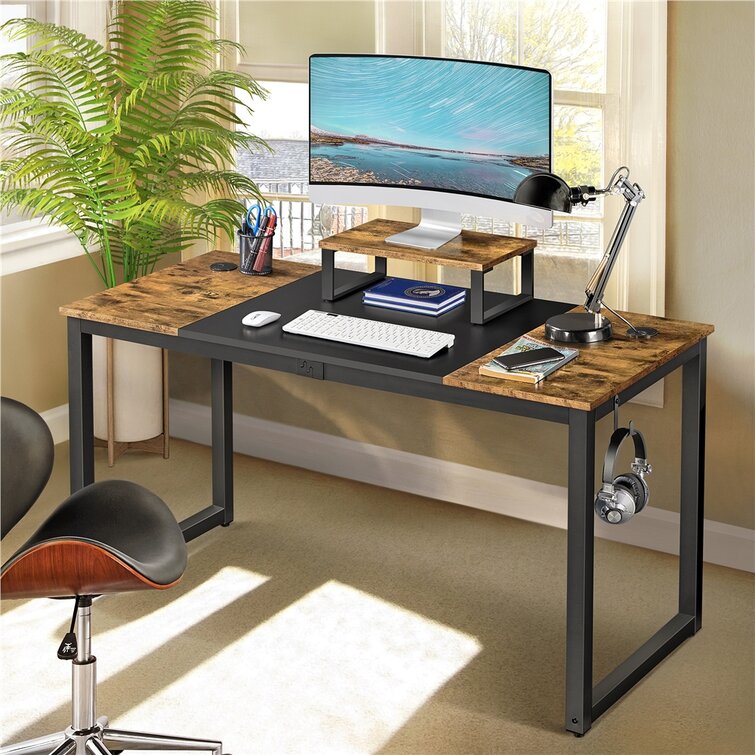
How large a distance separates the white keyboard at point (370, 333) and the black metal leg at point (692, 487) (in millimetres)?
592

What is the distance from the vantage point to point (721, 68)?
319 centimetres

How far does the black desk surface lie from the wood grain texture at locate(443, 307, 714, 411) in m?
0.07

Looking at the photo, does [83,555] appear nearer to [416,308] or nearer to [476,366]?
[476,366]

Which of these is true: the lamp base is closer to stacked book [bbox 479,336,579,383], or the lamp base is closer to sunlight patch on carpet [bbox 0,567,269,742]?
stacked book [bbox 479,336,579,383]

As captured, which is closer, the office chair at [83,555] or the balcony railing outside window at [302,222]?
the office chair at [83,555]

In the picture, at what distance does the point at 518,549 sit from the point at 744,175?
1.19 m

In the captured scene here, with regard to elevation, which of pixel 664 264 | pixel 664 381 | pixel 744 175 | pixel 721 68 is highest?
pixel 721 68

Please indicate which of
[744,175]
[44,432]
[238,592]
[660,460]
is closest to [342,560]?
[238,592]

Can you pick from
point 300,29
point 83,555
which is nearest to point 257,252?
point 300,29

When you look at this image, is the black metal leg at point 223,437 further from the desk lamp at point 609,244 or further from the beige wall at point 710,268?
the desk lamp at point 609,244

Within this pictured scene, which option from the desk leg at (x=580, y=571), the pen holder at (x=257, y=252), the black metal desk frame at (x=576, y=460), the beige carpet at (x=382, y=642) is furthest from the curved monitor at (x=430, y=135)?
the beige carpet at (x=382, y=642)

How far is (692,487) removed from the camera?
304 centimetres

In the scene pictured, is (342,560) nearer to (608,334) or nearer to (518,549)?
(518,549)

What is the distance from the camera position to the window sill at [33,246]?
4105 millimetres
